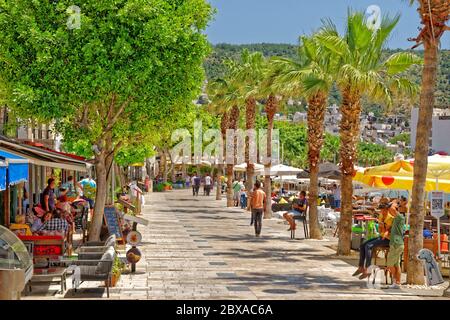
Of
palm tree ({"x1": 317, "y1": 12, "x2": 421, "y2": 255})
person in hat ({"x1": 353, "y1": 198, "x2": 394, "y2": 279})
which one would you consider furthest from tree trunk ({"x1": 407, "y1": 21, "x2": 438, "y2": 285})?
palm tree ({"x1": 317, "y1": 12, "x2": 421, "y2": 255})

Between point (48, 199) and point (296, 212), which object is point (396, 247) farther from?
point (296, 212)

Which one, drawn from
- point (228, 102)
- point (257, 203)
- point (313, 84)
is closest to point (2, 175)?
point (313, 84)

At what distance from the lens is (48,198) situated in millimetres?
22578

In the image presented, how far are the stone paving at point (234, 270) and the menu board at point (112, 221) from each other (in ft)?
2.68

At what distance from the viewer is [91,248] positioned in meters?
15.8

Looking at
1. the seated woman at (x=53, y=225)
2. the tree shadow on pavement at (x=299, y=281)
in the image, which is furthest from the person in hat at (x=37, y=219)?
the tree shadow on pavement at (x=299, y=281)

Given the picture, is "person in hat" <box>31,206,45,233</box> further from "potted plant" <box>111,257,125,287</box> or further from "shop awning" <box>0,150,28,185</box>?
"potted plant" <box>111,257,125,287</box>

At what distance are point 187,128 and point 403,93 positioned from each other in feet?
220

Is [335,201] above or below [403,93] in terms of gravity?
below

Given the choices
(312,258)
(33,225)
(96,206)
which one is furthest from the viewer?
(96,206)

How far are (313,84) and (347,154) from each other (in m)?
2.22

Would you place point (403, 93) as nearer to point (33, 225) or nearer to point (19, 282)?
point (33, 225)

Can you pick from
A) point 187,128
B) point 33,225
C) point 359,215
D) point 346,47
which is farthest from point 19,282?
point 187,128

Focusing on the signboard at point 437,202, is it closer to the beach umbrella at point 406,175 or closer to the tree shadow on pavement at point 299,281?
the beach umbrella at point 406,175
